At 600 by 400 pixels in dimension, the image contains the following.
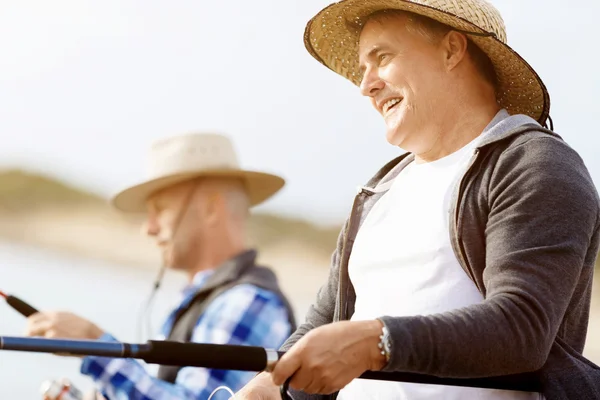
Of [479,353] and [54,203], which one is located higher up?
[479,353]

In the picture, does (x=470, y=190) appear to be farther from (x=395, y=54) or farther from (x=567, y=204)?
(x=395, y=54)

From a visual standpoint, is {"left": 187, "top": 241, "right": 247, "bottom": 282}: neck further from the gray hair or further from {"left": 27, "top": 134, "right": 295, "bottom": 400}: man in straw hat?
the gray hair

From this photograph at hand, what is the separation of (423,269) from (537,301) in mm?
307

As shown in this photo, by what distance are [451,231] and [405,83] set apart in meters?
0.38

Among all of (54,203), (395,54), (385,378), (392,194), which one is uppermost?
(395,54)

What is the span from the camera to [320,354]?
1.66 meters

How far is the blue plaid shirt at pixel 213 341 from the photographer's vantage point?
3361 mm

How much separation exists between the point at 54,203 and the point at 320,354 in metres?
10.9

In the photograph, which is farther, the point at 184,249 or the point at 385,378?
the point at 184,249

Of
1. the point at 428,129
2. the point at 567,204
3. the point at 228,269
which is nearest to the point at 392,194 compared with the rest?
the point at 428,129

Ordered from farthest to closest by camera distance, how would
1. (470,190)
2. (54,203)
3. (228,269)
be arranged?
(54,203) → (228,269) → (470,190)

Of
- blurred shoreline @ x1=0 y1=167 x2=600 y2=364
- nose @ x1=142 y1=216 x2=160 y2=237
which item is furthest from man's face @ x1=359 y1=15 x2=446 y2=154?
blurred shoreline @ x1=0 y1=167 x2=600 y2=364

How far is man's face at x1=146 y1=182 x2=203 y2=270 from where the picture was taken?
4.16 meters

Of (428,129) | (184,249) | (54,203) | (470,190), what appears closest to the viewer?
(470,190)
